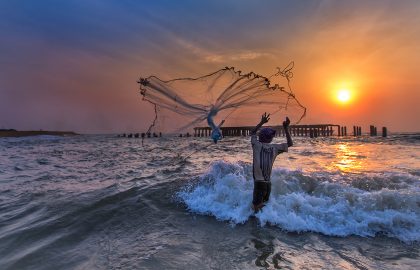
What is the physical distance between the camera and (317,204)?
932 cm

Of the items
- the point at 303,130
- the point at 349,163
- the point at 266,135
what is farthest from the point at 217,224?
the point at 303,130

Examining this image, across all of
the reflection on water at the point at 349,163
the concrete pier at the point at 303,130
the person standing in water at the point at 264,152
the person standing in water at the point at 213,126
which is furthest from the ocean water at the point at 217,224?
the concrete pier at the point at 303,130

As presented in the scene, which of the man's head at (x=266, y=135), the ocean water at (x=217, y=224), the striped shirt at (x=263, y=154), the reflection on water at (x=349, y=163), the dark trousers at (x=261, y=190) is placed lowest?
the ocean water at (x=217, y=224)

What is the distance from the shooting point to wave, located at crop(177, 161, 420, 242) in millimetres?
8188

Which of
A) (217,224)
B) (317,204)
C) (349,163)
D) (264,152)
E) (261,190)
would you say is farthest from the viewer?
(349,163)

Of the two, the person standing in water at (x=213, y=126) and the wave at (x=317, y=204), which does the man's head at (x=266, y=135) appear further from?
the person standing in water at (x=213, y=126)

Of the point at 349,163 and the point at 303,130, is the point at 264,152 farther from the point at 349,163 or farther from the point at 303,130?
the point at 303,130

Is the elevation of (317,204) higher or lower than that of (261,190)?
lower

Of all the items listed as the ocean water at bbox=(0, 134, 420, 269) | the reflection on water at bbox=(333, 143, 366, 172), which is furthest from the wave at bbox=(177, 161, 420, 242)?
the reflection on water at bbox=(333, 143, 366, 172)

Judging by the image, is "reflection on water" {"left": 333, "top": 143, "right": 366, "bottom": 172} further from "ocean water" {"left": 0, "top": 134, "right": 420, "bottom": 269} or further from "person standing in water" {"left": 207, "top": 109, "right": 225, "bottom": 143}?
"person standing in water" {"left": 207, "top": 109, "right": 225, "bottom": 143}

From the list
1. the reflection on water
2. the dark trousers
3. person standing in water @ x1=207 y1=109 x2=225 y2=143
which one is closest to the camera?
the dark trousers

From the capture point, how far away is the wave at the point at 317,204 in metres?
8.19

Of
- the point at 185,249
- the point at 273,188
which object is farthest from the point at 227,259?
the point at 273,188

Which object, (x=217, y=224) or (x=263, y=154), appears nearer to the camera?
(x=263, y=154)
